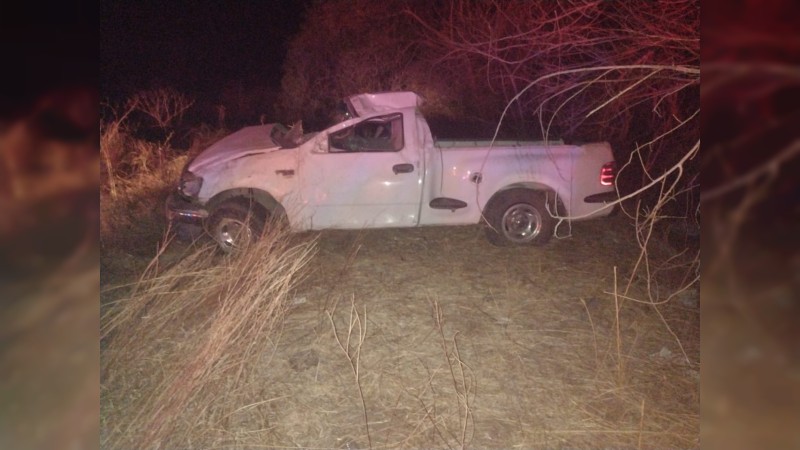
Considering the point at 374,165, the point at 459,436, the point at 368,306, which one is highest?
the point at 374,165

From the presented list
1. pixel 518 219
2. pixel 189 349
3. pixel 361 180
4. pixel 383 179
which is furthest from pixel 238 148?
pixel 189 349

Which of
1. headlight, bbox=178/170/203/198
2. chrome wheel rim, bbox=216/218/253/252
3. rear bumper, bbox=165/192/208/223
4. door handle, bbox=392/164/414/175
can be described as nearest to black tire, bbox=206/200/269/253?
chrome wheel rim, bbox=216/218/253/252

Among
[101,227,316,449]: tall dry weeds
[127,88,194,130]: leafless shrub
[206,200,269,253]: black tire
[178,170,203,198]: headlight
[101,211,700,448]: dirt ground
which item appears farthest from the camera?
[127,88,194,130]: leafless shrub

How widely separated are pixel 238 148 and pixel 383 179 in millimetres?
1697

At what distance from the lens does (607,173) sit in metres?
7.79

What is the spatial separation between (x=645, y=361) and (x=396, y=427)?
6.85 feet

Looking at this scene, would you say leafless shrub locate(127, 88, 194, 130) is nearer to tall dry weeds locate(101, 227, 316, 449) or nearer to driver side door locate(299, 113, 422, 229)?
driver side door locate(299, 113, 422, 229)

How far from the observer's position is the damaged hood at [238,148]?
7582 millimetres

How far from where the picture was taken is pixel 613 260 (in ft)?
24.8

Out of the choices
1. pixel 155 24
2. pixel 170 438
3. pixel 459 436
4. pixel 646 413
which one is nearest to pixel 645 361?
pixel 646 413

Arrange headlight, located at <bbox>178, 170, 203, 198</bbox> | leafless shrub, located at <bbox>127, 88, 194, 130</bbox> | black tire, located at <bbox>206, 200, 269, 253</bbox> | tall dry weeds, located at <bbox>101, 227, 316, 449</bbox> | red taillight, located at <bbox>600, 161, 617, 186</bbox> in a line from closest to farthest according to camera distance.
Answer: tall dry weeds, located at <bbox>101, 227, 316, 449</bbox>, black tire, located at <bbox>206, 200, 269, 253</bbox>, headlight, located at <bbox>178, 170, 203, 198</bbox>, red taillight, located at <bbox>600, 161, 617, 186</bbox>, leafless shrub, located at <bbox>127, 88, 194, 130</bbox>

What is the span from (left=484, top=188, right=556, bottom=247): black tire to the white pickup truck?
0.01m

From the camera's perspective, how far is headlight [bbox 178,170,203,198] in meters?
7.47

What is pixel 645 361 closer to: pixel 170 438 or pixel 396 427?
pixel 396 427
